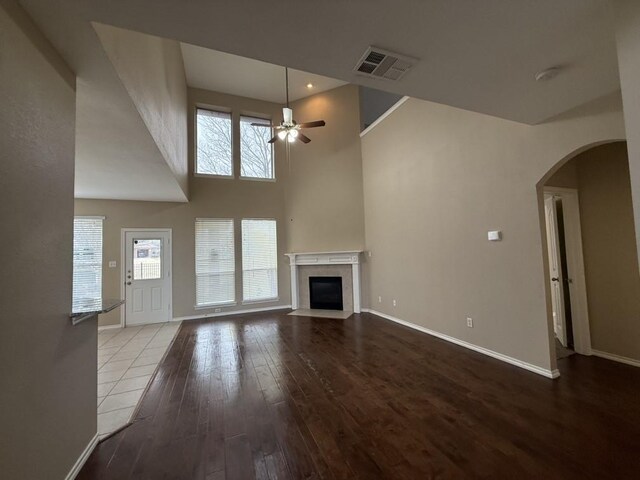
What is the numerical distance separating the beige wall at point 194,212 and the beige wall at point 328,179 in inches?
17.6

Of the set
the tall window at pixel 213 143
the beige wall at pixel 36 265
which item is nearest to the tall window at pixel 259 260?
the tall window at pixel 213 143

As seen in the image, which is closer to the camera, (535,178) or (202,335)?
(535,178)

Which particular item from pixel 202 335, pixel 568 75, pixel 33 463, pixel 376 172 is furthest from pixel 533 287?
pixel 202 335

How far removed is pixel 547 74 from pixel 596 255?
2.72 m

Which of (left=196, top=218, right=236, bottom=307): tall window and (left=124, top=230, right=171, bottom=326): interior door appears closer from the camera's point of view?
(left=124, top=230, right=171, bottom=326): interior door

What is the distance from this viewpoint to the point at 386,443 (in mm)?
1970

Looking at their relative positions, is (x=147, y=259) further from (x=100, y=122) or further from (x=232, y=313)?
(x=100, y=122)

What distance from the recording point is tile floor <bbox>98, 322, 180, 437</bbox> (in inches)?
98.4

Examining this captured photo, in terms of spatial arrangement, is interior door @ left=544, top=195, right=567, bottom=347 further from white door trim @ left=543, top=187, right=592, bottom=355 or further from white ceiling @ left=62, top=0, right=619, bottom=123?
white ceiling @ left=62, top=0, right=619, bottom=123

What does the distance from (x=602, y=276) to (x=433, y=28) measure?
12.3ft

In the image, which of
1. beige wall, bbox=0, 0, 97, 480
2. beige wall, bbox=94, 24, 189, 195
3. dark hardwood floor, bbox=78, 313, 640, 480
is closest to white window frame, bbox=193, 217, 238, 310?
beige wall, bbox=94, 24, 189, 195

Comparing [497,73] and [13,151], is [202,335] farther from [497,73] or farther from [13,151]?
[497,73]

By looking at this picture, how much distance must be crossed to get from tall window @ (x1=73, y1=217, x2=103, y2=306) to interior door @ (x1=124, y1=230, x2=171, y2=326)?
0.47 m

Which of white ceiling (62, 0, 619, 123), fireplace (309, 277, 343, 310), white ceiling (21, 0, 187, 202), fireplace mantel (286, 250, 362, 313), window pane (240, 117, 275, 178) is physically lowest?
fireplace (309, 277, 343, 310)
